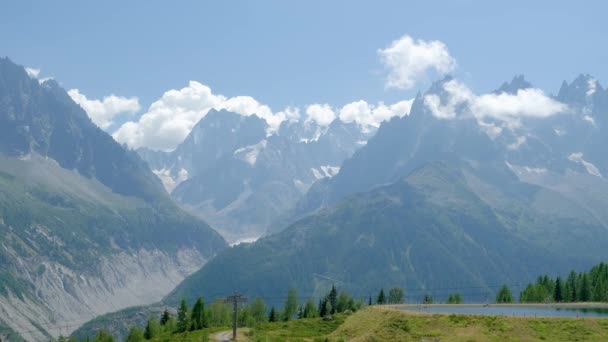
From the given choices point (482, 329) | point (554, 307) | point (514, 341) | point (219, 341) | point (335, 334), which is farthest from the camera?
point (554, 307)

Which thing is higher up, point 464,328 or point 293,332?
point 464,328

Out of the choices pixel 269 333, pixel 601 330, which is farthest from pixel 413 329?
pixel 269 333

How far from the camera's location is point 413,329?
14238cm

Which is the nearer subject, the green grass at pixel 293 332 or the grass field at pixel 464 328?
the grass field at pixel 464 328

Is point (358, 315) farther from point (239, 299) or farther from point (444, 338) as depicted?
point (444, 338)

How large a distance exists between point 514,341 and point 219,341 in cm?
7639

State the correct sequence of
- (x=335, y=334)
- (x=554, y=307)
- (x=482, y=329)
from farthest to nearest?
(x=554, y=307) → (x=335, y=334) → (x=482, y=329)

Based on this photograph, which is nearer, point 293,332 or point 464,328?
point 464,328

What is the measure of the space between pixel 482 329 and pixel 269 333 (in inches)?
2538

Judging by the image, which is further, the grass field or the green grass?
the green grass

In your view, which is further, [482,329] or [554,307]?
[554,307]

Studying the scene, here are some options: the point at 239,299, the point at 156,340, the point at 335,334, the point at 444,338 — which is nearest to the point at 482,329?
the point at 444,338

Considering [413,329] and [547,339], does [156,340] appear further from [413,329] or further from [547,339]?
[547,339]

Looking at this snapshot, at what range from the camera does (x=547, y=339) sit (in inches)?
5025
